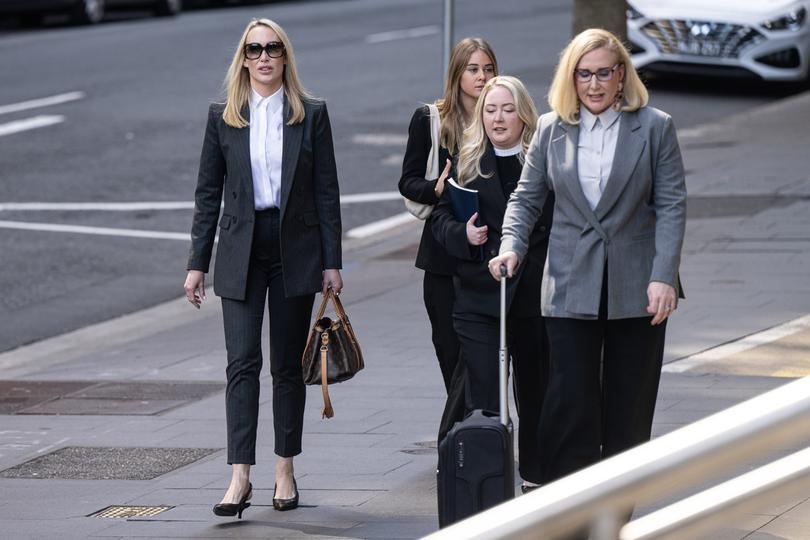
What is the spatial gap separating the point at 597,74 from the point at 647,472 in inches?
123

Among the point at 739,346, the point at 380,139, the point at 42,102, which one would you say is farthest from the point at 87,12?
the point at 739,346

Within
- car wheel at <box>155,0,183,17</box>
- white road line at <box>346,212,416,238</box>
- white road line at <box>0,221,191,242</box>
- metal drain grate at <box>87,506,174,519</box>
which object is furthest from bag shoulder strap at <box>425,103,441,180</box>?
car wheel at <box>155,0,183,17</box>

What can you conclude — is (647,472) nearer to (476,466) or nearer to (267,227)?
(476,466)

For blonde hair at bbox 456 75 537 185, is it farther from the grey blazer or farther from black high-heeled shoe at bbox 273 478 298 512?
black high-heeled shoe at bbox 273 478 298 512

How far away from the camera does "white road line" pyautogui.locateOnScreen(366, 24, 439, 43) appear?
25.4 meters

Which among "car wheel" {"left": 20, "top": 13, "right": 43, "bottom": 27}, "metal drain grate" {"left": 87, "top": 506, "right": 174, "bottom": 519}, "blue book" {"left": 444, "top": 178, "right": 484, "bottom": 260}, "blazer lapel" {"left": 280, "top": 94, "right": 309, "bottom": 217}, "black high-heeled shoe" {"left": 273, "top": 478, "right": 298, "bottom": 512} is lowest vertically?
"car wheel" {"left": 20, "top": 13, "right": 43, "bottom": 27}

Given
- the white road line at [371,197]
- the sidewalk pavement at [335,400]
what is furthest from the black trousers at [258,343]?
the white road line at [371,197]

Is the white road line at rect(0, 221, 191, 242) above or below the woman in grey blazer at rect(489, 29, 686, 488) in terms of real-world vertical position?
below

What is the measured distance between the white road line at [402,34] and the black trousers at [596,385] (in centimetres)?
1994

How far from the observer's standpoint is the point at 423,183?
646cm

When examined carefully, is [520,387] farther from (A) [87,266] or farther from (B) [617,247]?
(A) [87,266]

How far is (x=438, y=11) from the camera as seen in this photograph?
1157 inches

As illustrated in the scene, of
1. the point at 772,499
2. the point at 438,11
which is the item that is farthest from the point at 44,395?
the point at 438,11

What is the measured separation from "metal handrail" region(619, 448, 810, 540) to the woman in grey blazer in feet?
9.23
